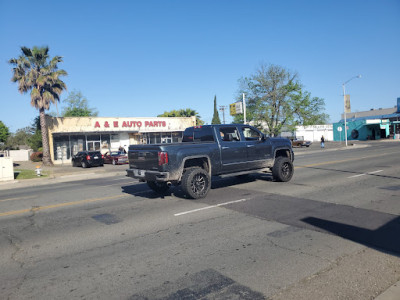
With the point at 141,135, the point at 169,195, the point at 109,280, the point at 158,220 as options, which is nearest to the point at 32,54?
the point at 141,135

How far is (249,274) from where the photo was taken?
3.87 m

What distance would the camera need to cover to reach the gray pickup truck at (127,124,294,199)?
802 cm

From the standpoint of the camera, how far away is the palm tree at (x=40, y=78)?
27.3 meters

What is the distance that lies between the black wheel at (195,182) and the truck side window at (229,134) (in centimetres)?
149

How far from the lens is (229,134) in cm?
948

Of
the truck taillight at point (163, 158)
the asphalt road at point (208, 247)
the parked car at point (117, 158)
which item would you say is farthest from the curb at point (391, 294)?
the parked car at point (117, 158)

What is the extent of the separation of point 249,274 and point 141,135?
3516 cm

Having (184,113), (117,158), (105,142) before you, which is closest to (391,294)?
(117,158)

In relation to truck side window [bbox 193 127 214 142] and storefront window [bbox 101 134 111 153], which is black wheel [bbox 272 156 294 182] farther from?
storefront window [bbox 101 134 111 153]

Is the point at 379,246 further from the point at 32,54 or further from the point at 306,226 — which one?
the point at 32,54

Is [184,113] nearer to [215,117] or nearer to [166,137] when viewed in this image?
[215,117]

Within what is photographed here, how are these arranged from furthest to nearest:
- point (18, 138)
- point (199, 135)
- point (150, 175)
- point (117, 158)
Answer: point (18, 138), point (117, 158), point (199, 135), point (150, 175)

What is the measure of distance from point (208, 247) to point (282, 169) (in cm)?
661

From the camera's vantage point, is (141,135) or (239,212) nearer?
(239,212)
